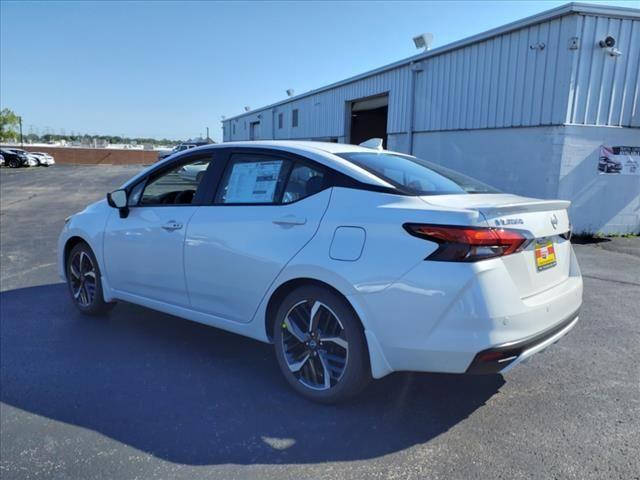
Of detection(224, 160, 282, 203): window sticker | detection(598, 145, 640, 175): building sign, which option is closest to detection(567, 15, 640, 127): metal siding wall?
detection(598, 145, 640, 175): building sign

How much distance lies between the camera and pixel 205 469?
263 centimetres

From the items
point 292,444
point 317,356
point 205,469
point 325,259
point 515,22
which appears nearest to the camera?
point 205,469

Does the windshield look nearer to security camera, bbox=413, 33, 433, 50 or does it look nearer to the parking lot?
the parking lot

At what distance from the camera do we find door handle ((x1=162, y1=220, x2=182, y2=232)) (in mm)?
3965

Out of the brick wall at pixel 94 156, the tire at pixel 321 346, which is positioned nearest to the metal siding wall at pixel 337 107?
the tire at pixel 321 346

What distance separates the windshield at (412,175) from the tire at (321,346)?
0.85m

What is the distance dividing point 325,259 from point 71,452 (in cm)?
175

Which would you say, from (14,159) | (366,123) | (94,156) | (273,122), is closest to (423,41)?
(366,123)

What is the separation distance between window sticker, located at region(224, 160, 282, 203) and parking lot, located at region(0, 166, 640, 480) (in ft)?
4.22

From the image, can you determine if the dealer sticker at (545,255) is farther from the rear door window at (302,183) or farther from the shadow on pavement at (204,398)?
the rear door window at (302,183)

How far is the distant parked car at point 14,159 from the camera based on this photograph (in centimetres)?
4262

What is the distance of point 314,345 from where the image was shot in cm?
328

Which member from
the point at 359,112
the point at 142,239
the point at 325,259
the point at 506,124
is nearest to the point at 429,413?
the point at 325,259

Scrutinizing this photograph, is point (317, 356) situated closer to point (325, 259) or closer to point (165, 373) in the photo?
point (325, 259)
